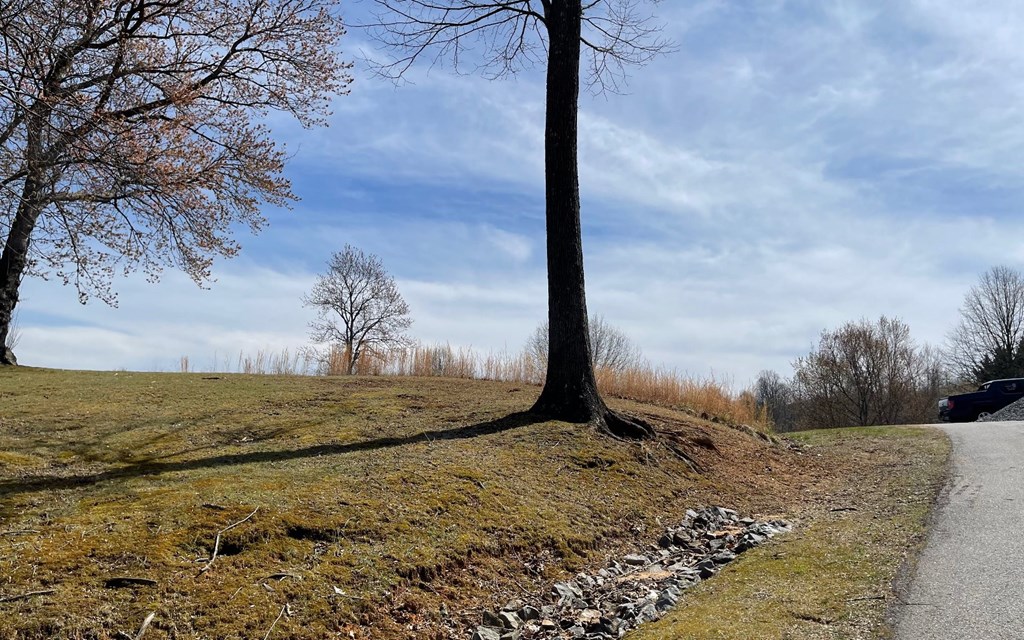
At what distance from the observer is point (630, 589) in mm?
5215

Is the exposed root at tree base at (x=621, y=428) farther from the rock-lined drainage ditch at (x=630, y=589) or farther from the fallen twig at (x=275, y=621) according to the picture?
the fallen twig at (x=275, y=621)

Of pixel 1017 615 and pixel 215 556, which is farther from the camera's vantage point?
pixel 215 556

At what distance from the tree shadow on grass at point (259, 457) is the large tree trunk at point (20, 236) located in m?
3.71

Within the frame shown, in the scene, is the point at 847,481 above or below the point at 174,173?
below

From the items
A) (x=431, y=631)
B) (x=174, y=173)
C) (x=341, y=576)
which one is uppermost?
(x=174, y=173)

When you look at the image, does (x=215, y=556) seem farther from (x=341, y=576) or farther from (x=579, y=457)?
(x=579, y=457)

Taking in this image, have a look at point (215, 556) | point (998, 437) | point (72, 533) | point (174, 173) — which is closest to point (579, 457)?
point (215, 556)

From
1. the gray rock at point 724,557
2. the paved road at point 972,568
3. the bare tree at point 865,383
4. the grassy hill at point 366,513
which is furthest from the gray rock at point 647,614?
the bare tree at point 865,383

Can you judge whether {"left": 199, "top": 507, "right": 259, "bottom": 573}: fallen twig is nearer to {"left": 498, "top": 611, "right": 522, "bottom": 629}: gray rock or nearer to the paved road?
{"left": 498, "top": 611, "right": 522, "bottom": 629}: gray rock

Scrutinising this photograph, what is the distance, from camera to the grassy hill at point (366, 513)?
4012mm

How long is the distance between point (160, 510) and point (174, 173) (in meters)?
5.36

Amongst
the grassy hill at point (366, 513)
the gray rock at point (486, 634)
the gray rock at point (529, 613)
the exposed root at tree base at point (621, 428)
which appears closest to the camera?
the grassy hill at point (366, 513)

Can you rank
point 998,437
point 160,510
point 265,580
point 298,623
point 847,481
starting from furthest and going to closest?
point 998,437
point 847,481
point 160,510
point 265,580
point 298,623

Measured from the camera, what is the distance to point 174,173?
8812 millimetres
